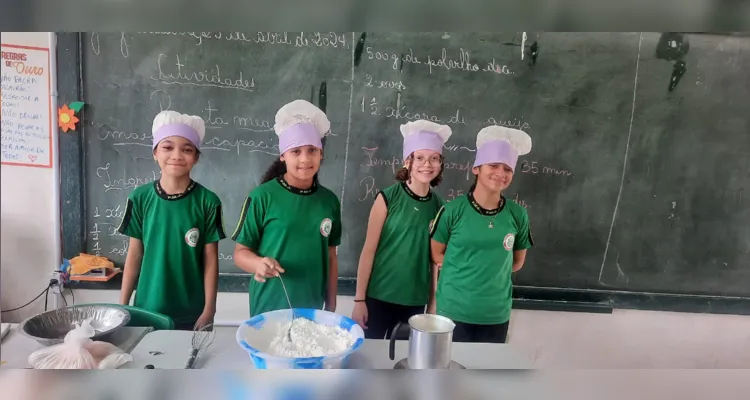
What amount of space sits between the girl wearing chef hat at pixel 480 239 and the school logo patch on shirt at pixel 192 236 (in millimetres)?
473

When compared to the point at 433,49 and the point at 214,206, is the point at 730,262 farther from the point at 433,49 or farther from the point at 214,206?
the point at 214,206

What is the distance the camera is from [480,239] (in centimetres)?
104

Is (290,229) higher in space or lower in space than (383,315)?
higher

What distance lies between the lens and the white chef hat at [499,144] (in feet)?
3.38

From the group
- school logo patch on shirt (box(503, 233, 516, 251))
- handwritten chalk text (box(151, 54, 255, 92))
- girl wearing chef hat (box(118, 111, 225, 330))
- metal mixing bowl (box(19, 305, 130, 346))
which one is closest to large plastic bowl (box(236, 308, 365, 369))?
girl wearing chef hat (box(118, 111, 225, 330))

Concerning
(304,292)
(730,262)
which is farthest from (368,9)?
(730,262)

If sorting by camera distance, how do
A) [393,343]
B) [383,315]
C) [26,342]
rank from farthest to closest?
[383,315]
[393,343]
[26,342]

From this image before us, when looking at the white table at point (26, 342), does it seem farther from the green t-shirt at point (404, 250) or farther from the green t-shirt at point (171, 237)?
the green t-shirt at point (404, 250)

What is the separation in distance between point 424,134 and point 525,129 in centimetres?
21

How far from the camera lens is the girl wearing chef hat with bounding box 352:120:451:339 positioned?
3.42ft

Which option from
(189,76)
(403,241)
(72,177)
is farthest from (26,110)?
(403,241)

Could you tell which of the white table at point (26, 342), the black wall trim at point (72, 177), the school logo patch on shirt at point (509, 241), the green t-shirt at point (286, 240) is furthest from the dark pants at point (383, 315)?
the black wall trim at point (72, 177)

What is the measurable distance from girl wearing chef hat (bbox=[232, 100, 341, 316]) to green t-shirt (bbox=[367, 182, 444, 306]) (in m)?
0.10

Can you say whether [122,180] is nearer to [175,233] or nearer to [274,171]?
[175,233]
